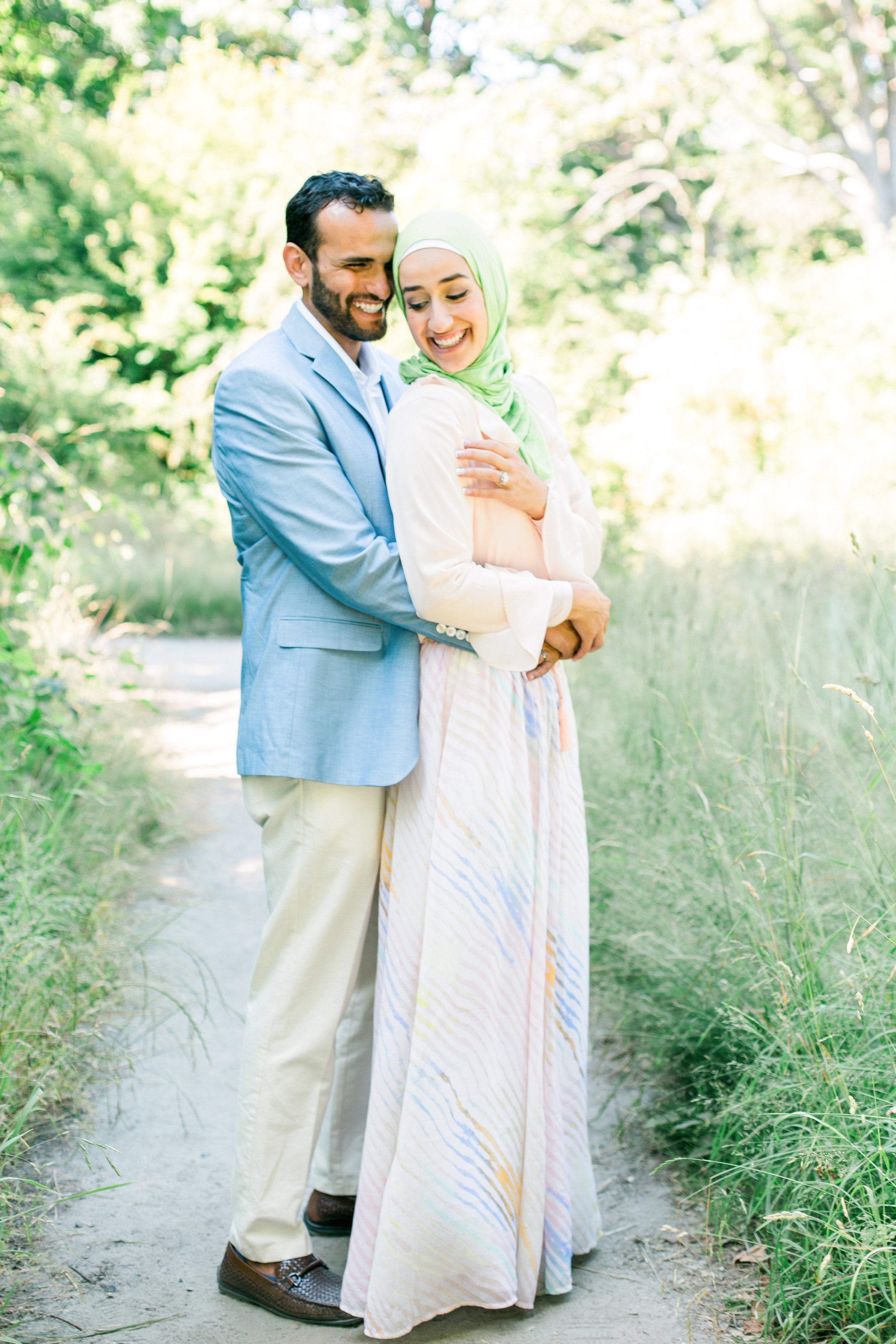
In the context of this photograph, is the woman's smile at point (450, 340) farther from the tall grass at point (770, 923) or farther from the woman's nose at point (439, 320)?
the tall grass at point (770, 923)

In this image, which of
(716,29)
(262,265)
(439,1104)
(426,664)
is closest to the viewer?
(439,1104)

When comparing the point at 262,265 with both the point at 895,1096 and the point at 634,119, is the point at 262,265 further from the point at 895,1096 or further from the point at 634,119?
the point at 895,1096

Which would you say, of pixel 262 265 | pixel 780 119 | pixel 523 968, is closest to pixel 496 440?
pixel 523 968

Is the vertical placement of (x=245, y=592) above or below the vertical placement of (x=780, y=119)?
below

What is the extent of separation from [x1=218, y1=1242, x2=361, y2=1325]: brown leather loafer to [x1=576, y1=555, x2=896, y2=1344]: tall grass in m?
0.77

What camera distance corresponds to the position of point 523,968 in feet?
7.50

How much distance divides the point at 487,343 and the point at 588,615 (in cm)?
56

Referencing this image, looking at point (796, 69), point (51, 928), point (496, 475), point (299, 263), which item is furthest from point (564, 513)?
point (796, 69)

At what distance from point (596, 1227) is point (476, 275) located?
194cm

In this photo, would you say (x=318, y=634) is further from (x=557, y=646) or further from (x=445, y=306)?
(x=445, y=306)

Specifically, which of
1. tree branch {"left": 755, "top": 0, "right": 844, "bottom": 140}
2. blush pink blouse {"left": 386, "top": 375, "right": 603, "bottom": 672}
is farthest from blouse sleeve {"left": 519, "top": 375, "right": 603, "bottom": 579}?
tree branch {"left": 755, "top": 0, "right": 844, "bottom": 140}

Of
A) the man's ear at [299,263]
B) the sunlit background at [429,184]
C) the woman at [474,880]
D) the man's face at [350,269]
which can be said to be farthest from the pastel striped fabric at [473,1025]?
the sunlit background at [429,184]

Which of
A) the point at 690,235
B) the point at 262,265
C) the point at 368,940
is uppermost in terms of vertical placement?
the point at 690,235

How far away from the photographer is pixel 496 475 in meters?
2.20
